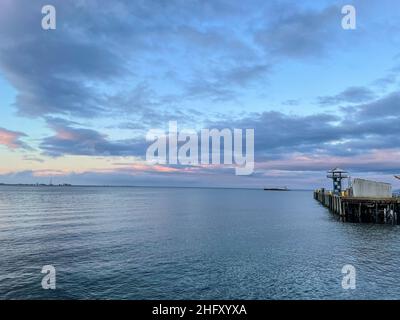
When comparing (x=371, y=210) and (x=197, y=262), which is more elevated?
(x=371, y=210)

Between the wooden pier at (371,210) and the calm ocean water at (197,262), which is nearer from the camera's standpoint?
the calm ocean water at (197,262)

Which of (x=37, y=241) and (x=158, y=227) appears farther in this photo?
(x=158, y=227)

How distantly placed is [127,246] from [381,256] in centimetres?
2643

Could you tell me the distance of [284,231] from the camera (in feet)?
166

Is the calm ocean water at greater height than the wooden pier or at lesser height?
lesser

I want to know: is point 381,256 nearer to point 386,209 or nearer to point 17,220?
point 386,209

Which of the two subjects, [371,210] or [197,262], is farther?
[371,210]

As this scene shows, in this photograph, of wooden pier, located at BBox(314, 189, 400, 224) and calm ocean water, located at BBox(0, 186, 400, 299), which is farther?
wooden pier, located at BBox(314, 189, 400, 224)

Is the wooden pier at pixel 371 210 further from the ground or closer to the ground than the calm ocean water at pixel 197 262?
further from the ground
